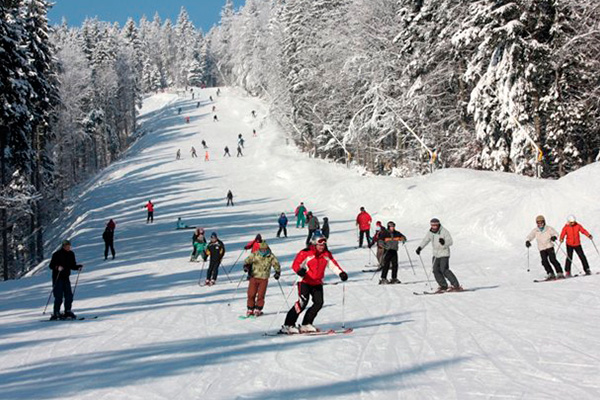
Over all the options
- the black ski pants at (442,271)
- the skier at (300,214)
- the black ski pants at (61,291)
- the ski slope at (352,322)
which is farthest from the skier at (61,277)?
the skier at (300,214)

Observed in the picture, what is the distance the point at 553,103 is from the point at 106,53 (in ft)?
222

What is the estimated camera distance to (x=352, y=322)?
10.2 m

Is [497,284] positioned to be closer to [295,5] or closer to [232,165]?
[232,165]

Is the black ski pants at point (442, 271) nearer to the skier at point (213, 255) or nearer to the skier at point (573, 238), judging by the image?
the skier at point (573, 238)

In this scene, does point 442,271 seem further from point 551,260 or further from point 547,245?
point 551,260

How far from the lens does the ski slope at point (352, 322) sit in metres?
6.48

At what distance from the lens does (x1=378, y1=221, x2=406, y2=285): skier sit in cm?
1426

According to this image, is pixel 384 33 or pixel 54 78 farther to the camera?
pixel 384 33

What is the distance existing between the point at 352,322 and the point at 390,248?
4595 mm

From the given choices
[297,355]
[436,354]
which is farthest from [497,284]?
[297,355]

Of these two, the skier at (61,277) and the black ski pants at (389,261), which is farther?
the black ski pants at (389,261)

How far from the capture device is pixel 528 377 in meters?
6.39

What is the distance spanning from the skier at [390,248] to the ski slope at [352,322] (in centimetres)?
50

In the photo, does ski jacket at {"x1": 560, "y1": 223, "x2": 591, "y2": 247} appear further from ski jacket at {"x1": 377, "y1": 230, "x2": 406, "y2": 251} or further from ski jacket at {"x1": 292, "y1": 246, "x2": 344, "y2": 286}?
ski jacket at {"x1": 292, "y1": 246, "x2": 344, "y2": 286}
